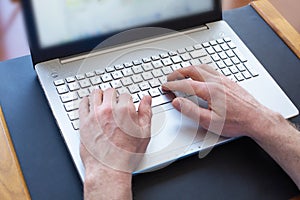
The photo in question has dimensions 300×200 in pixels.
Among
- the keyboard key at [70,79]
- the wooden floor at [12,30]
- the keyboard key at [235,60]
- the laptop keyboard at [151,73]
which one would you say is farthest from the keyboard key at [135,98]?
the wooden floor at [12,30]

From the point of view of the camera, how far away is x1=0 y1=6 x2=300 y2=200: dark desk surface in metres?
0.70

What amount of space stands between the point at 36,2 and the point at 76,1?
0.07 metres

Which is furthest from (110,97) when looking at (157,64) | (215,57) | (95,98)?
(215,57)

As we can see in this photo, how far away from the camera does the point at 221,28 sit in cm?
92

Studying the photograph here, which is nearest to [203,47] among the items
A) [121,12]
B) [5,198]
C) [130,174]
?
[121,12]

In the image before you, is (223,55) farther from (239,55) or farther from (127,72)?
(127,72)

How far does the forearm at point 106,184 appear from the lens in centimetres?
65

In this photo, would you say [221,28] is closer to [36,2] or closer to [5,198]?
[36,2]

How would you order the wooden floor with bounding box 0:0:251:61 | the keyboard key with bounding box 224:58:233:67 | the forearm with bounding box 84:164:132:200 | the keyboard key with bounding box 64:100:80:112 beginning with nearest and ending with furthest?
the forearm with bounding box 84:164:132:200 < the keyboard key with bounding box 64:100:80:112 < the keyboard key with bounding box 224:58:233:67 < the wooden floor with bounding box 0:0:251:61

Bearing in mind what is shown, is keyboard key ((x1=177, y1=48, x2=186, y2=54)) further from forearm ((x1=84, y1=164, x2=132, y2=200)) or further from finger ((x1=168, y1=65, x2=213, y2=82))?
forearm ((x1=84, y1=164, x2=132, y2=200))

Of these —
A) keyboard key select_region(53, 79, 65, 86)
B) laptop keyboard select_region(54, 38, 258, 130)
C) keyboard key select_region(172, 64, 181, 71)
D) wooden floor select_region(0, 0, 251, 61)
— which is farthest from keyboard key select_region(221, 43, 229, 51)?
keyboard key select_region(53, 79, 65, 86)

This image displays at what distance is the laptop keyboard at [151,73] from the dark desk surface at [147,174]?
0.05 metres

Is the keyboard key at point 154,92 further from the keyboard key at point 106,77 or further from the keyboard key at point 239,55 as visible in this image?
the keyboard key at point 239,55

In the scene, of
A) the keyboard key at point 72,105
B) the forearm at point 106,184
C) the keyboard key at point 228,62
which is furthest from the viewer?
the keyboard key at point 228,62
